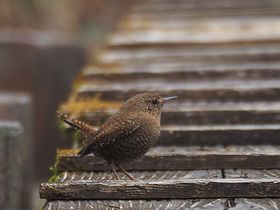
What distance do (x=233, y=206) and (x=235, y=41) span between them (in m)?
4.28

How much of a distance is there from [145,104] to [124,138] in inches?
10.9

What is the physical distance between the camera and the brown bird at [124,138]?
4270 mm

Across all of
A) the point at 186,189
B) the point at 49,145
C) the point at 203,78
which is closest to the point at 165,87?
the point at 203,78

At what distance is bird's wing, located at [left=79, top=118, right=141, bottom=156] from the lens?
425 centimetres

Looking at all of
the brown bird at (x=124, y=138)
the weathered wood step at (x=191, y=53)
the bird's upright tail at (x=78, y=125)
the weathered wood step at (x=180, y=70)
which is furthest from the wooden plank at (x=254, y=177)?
the weathered wood step at (x=191, y=53)

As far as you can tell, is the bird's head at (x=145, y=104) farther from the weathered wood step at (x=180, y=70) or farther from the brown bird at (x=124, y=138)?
the weathered wood step at (x=180, y=70)

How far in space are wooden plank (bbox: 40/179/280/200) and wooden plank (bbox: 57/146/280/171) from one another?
0.55m

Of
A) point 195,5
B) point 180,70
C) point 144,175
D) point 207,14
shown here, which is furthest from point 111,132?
point 195,5

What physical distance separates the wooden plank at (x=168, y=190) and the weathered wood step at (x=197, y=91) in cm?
201

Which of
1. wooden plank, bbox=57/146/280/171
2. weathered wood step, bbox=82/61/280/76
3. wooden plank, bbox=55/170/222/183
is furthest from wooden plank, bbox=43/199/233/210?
weathered wood step, bbox=82/61/280/76

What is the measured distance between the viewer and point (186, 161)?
441 cm

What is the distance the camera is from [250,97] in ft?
18.9

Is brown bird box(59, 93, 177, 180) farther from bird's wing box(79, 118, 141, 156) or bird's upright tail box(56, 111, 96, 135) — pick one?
bird's upright tail box(56, 111, 96, 135)

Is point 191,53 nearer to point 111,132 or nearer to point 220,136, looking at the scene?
point 220,136
